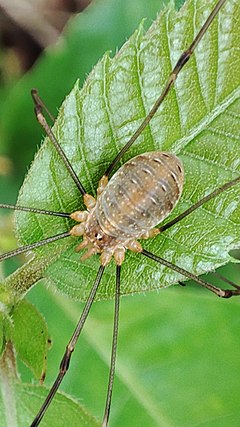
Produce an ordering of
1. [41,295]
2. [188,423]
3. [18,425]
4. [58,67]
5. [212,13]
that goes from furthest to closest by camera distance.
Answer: [58,67]
[41,295]
[188,423]
[18,425]
[212,13]

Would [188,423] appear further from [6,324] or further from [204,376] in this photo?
[6,324]

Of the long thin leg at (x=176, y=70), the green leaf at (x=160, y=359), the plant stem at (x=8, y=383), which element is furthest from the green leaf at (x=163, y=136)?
the green leaf at (x=160, y=359)

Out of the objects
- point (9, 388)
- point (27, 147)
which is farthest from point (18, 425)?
point (27, 147)

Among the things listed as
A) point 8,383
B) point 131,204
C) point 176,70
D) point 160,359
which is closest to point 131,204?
point 131,204

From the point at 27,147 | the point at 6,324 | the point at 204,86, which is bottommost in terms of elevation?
the point at 6,324

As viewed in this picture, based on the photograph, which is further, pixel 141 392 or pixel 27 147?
pixel 27 147

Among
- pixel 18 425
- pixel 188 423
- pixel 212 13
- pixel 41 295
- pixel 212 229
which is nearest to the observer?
pixel 212 13

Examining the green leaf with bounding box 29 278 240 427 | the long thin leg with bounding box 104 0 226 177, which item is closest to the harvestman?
the long thin leg with bounding box 104 0 226 177

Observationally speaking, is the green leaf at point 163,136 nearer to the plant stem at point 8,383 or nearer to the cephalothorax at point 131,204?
the cephalothorax at point 131,204
